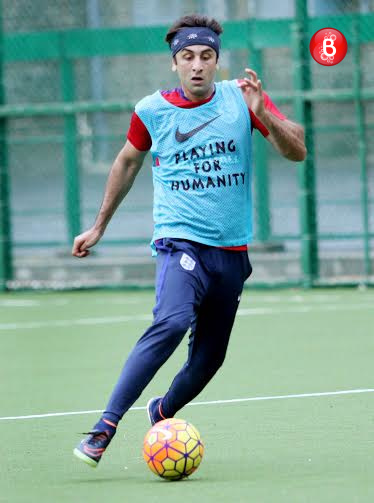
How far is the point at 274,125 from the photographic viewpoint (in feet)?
19.4

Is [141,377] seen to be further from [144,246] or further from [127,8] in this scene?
[127,8]

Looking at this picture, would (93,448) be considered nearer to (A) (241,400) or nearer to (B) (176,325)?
(B) (176,325)

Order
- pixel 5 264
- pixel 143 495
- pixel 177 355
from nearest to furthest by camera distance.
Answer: pixel 143 495 < pixel 177 355 < pixel 5 264

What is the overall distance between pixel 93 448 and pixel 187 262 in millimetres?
913

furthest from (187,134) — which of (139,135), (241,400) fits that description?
(241,400)

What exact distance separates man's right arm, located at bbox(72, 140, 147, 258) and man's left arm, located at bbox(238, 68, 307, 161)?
63 centimetres

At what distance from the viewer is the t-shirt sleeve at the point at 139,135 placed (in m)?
6.32

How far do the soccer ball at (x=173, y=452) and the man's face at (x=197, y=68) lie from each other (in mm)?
1496

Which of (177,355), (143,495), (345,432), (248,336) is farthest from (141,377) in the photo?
(248,336)

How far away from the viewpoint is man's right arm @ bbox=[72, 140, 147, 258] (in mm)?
6410

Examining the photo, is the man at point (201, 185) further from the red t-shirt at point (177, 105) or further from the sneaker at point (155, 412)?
the sneaker at point (155, 412)

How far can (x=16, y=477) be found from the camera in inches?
235

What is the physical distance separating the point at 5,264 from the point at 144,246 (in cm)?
321

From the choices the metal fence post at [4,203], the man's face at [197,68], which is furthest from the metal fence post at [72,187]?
the man's face at [197,68]
